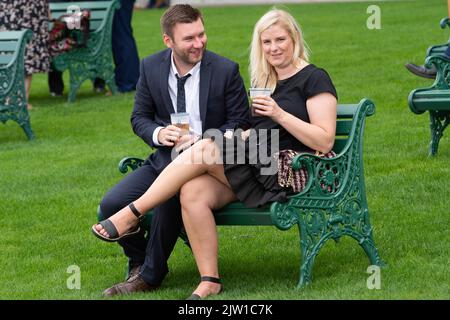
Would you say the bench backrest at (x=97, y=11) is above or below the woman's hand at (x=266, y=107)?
below

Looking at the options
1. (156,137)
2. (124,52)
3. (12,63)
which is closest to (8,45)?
(12,63)

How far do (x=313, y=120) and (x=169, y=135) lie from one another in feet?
2.53

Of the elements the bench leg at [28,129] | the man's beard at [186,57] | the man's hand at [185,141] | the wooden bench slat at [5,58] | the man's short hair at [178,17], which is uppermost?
the man's short hair at [178,17]

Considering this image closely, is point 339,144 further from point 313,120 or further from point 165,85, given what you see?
point 165,85

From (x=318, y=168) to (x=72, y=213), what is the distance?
2.85 m

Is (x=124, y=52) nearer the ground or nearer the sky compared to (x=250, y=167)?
nearer the ground

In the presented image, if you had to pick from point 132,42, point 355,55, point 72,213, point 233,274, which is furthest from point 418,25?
point 233,274

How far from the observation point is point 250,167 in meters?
6.39

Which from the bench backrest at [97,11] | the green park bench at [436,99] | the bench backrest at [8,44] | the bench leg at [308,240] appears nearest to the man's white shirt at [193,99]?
the bench leg at [308,240]

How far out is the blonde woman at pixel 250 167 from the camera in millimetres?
6324

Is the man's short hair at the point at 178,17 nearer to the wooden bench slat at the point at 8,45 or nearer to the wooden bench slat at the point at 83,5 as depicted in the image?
the wooden bench slat at the point at 8,45

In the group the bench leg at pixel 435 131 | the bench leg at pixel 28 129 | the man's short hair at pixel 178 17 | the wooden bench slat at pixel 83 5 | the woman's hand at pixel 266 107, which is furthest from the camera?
the wooden bench slat at pixel 83 5

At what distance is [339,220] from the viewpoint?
6.48 metres
